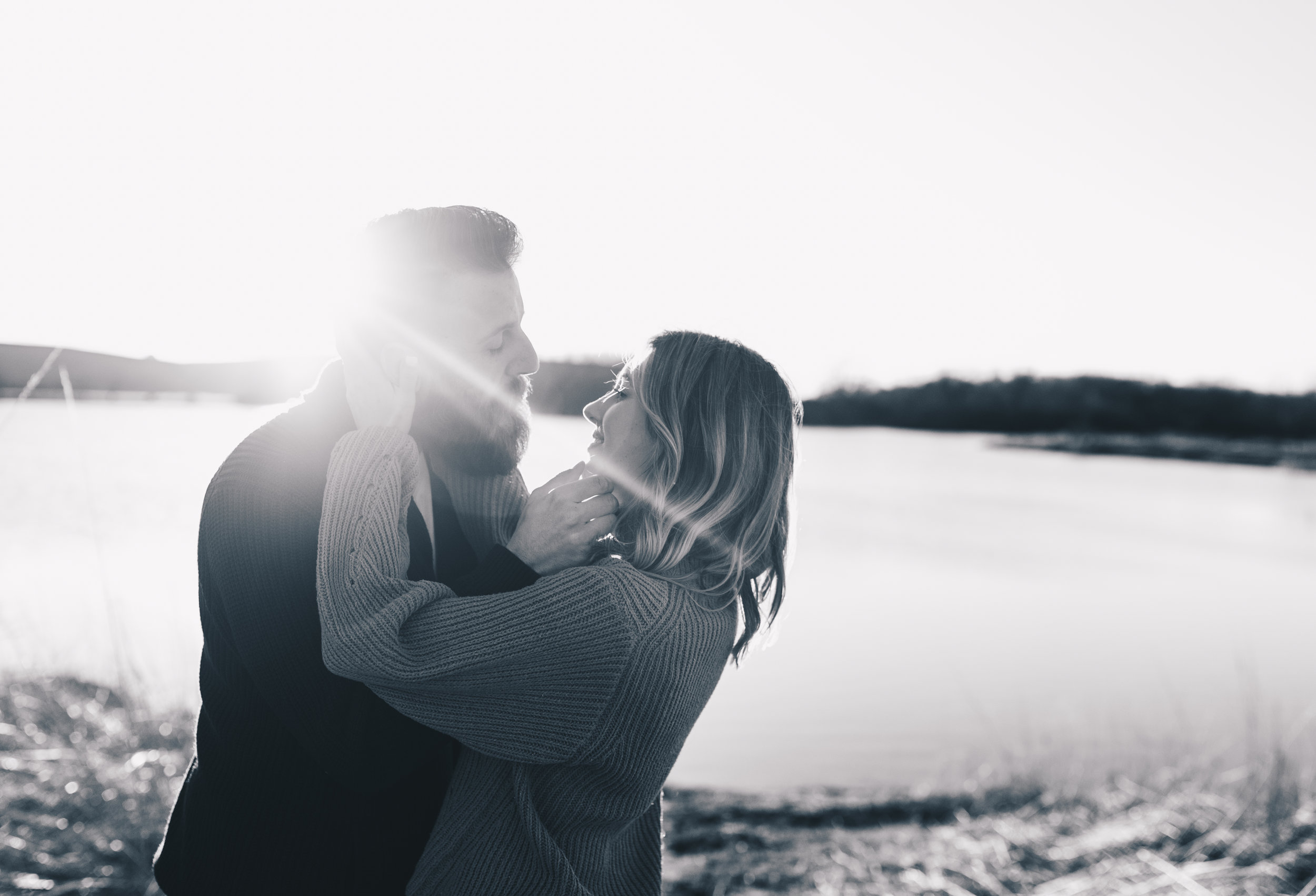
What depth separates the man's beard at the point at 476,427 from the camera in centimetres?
195

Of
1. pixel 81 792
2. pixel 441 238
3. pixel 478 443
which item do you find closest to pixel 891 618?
pixel 81 792

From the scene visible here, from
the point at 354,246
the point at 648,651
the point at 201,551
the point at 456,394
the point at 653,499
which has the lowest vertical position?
the point at 648,651

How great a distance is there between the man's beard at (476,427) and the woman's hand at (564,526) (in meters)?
0.32

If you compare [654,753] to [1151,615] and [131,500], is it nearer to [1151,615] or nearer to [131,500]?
[1151,615]

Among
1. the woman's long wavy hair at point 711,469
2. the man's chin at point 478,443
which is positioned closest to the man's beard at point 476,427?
the man's chin at point 478,443

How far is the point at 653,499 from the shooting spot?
1789 mm

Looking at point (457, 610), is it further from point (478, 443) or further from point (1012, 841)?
point (1012, 841)

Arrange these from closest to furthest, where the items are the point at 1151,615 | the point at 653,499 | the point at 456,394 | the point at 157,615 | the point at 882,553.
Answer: the point at 653,499 < the point at 456,394 < the point at 157,615 < the point at 1151,615 < the point at 882,553

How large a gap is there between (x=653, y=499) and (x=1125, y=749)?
536cm

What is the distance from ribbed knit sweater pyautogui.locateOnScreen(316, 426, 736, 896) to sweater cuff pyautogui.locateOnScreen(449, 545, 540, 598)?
46 mm

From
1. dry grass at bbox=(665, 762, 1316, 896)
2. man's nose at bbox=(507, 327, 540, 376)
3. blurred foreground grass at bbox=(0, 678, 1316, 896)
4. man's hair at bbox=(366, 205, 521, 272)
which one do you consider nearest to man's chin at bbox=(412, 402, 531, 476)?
man's nose at bbox=(507, 327, 540, 376)

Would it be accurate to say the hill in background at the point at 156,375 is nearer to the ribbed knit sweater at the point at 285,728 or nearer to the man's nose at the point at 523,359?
the man's nose at the point at 523,359

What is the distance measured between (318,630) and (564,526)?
0.48m

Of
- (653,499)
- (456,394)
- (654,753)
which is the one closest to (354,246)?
(456,394)
